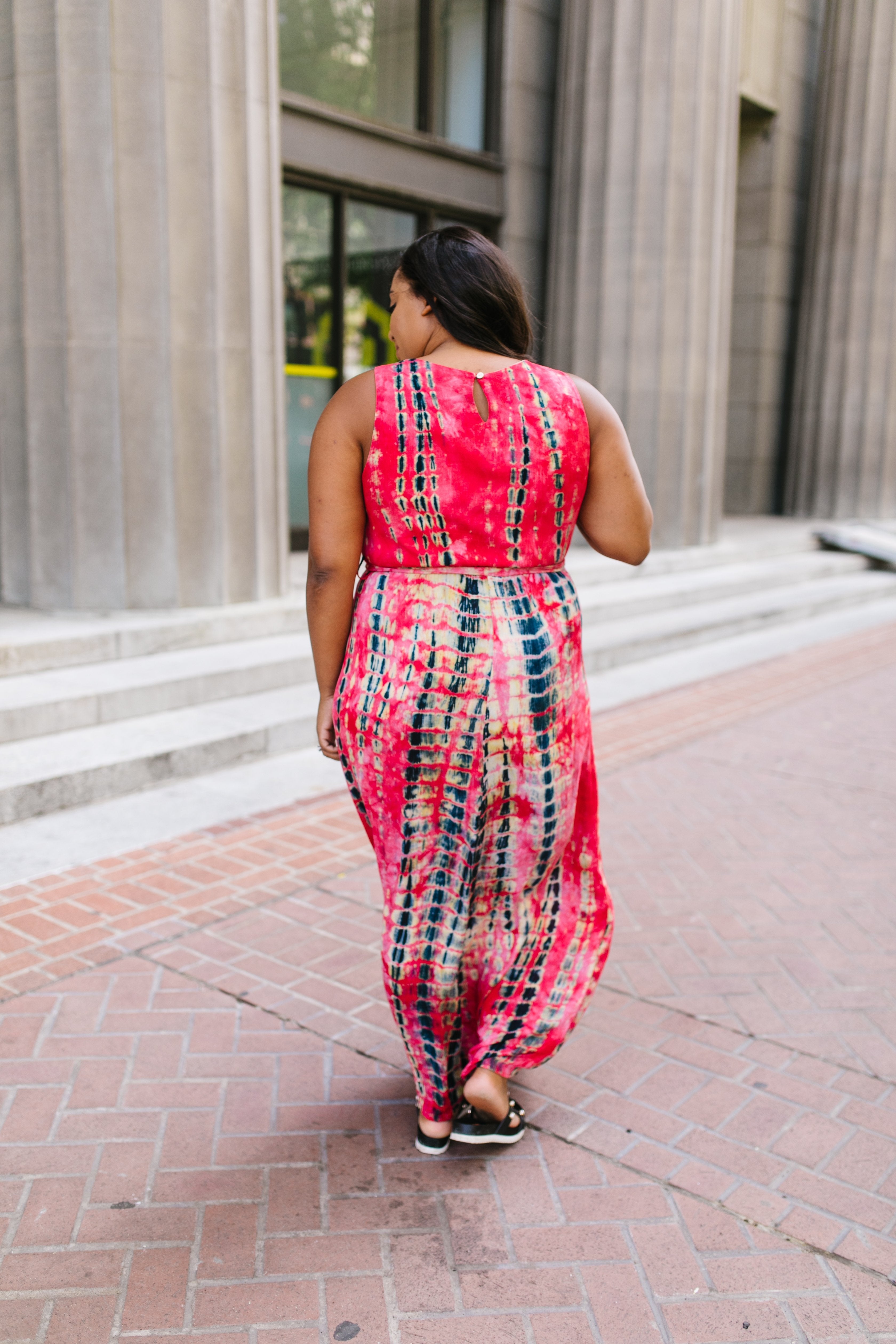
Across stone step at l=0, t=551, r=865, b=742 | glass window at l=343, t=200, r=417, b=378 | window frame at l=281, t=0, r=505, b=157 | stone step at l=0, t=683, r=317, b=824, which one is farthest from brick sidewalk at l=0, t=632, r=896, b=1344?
window frame at l=281, t=0, r=505, b=157

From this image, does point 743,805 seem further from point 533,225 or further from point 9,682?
point 533,225

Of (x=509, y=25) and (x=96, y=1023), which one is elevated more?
(x=509, y=25)

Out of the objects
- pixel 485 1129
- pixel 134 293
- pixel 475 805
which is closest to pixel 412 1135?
pixel 485 1129

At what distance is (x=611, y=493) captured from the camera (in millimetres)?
2594

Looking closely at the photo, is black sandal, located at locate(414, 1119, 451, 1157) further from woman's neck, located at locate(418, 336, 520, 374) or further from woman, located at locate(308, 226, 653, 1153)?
woman's neck, located at locate(418, 336, 520, 374)

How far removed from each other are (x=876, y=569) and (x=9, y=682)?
11367mm

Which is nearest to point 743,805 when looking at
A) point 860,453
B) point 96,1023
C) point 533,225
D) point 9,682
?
point 96,1023

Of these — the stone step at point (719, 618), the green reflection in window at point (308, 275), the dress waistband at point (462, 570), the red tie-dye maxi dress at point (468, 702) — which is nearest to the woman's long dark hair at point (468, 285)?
the red tie-dye maxi dress at point (468, 702)

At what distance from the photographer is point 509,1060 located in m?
2.73

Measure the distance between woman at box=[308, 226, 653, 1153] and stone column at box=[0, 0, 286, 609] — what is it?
4.56 metres

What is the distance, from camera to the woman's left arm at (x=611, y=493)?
255cm

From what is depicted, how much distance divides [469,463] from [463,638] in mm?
360

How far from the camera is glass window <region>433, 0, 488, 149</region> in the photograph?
11.7 m

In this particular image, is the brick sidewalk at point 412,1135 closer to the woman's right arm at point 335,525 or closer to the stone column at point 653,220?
the woman's right arm at point 335,525
